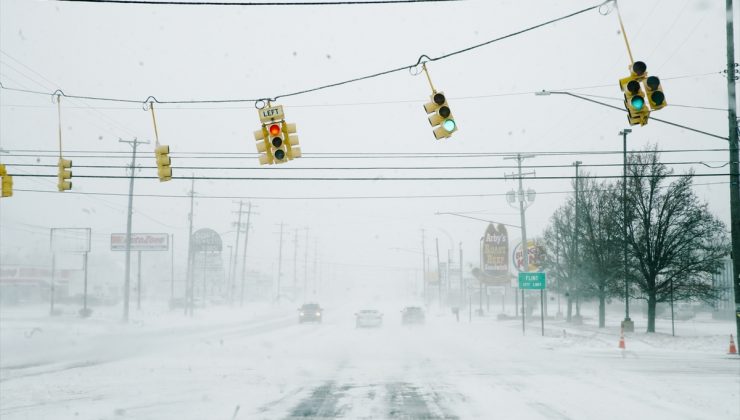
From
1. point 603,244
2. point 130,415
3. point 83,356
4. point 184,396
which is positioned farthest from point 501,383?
point 603,244

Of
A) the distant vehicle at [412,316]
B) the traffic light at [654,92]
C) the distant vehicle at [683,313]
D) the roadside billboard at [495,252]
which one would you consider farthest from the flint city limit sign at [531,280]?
the distant vehicle at [683,313]

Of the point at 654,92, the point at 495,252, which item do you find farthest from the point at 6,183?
the point at 495,252

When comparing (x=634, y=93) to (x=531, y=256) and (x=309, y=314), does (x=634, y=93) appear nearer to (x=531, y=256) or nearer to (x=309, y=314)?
(x=309, y=314)

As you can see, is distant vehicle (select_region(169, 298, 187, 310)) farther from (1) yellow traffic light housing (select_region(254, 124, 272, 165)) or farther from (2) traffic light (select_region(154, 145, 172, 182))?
(1) yellow traffic light housing (select_region(254, 124, 272, 165))

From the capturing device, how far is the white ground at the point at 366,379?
12672 millimetres

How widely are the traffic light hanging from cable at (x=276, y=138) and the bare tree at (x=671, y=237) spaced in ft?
80.6

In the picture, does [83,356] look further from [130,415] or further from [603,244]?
[603,244]

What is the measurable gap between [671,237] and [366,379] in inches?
944

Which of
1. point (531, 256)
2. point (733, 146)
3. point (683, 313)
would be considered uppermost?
point (733, 146)

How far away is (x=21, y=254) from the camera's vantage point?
569 ft

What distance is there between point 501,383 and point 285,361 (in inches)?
332

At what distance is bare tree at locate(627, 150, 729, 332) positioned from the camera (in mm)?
35188

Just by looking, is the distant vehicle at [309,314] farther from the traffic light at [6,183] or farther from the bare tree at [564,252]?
the traffic light at [6,183]

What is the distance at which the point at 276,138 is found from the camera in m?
14.8
